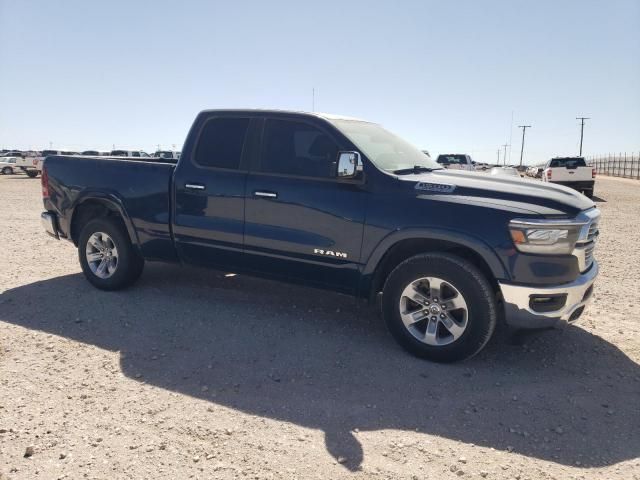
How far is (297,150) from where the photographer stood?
4.60 m

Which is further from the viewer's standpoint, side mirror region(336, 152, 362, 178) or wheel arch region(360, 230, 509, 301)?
side mirror region(336, 152, 362, 178)

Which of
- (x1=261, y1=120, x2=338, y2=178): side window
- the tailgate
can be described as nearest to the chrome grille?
(x1=261, y1=120, x2=338, y2=178): side window

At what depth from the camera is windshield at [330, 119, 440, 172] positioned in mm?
4438

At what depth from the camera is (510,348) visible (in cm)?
434

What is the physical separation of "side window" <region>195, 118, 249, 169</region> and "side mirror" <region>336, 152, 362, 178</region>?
4.21 ft

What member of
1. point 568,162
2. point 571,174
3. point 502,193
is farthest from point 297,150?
point 568,162

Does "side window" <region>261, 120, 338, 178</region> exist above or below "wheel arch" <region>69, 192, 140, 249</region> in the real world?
above

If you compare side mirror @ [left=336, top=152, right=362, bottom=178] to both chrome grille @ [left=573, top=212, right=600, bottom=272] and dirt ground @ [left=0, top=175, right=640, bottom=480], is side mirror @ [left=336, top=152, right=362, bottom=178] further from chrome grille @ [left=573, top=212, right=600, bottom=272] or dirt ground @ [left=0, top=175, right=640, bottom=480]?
chrome grille @ [left=573, top=212, right=600, bottom=272]

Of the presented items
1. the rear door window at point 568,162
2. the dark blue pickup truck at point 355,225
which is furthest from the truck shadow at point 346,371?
the rear door window at point 568,162

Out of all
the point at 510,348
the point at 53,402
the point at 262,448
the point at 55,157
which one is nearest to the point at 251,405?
the point at 262,448

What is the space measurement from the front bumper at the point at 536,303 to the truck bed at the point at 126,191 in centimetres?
335

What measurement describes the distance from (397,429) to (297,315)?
2097 mm

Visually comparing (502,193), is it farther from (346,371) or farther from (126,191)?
(126,191)

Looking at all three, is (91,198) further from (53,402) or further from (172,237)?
(53,402)
